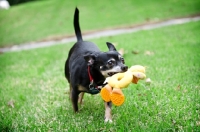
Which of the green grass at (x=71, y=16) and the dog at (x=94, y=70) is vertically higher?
the dog at (x=94, y=70)

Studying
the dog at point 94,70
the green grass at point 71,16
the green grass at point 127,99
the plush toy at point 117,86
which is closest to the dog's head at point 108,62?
the dog at point 94,70

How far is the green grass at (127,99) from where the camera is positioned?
3.65 meters

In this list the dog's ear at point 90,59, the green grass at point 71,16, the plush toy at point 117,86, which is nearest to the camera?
the plush toy at point 117,86

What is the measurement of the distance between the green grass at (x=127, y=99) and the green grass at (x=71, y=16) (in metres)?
9.18

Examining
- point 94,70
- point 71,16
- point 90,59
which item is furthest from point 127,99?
point 71,16

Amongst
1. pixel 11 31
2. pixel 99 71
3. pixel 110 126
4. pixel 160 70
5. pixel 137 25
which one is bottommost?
pixel 11 31

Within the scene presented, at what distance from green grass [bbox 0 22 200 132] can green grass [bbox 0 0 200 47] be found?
9182 mm

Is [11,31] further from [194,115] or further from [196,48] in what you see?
[194,115]

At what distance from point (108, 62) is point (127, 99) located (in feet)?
4.11

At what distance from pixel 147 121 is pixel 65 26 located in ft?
52.0

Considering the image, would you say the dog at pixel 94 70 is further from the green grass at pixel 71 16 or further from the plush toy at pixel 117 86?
the green grass at pixel 71 16

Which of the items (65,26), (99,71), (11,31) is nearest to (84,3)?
→ (65,26)

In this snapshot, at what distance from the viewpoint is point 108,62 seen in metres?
3.59

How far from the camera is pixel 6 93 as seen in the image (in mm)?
5973
